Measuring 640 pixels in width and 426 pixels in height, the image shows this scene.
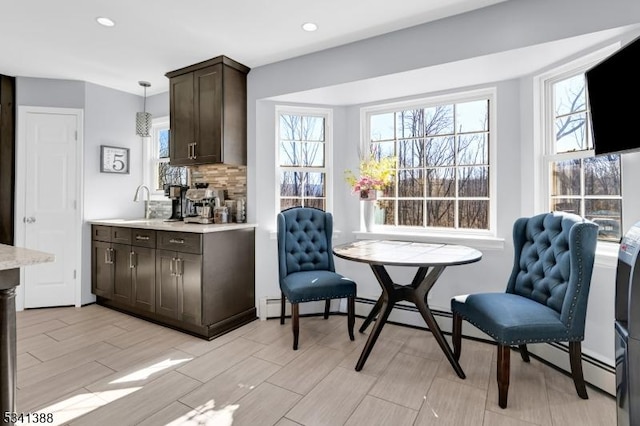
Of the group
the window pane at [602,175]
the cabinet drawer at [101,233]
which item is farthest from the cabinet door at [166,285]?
the window pane at [602,175]

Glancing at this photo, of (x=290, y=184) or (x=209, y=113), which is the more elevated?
(x=209, y=113)

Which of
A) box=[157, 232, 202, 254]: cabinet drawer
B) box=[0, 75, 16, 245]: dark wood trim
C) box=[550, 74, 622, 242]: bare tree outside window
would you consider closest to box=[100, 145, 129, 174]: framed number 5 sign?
box=[0, 75, 16, 245]: dark wood trim

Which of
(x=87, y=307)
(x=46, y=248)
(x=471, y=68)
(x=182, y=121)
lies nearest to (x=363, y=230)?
(x=471, y=68)

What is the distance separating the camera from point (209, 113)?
333cm

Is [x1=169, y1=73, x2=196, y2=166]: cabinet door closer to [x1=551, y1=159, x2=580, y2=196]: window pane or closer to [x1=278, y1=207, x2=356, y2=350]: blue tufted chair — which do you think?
[x1=278, y1=207, x2=356, y2=350]: blue tufted chair

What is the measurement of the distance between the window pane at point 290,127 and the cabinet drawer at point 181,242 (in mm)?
1415

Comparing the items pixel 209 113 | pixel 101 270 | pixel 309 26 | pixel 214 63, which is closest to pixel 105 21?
pixel 214 63

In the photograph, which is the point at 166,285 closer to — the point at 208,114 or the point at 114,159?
the point at 208,114

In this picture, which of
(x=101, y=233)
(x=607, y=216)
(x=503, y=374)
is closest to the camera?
(x=503, y=374)

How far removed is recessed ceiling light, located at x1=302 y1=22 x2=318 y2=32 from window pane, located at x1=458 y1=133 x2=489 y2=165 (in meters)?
1.64

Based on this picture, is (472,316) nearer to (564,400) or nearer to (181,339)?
(564,400)

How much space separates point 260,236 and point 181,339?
116 centimetres

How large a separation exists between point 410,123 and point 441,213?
96 centimetres

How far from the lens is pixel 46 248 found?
12.2 feet
